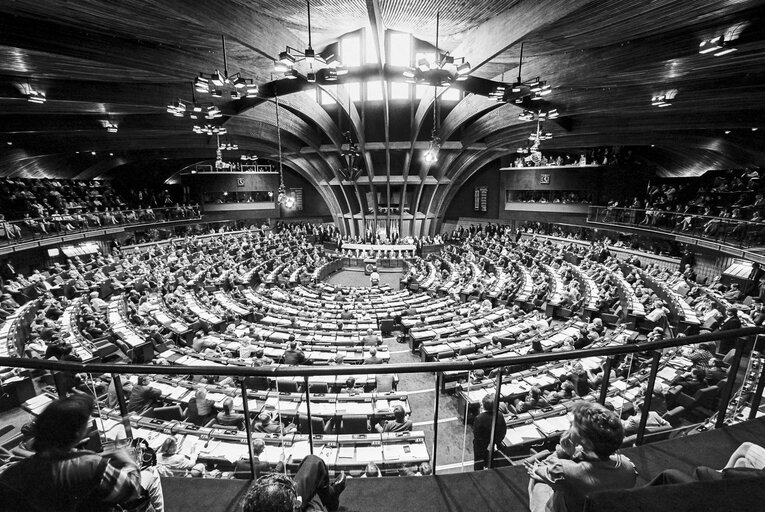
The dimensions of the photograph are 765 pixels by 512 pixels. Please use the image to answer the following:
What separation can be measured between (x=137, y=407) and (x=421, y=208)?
31.3 metres

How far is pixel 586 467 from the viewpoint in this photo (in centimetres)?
209

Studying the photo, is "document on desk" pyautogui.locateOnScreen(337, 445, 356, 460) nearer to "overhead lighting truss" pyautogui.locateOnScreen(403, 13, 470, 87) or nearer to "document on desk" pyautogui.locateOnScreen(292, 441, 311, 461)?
"document on desk" pyautogui.locateOnScreen(292, 441, 311, 461)

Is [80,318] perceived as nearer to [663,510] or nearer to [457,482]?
[457,482]

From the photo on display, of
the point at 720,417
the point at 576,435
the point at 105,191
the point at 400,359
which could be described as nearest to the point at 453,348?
the point at 400,359

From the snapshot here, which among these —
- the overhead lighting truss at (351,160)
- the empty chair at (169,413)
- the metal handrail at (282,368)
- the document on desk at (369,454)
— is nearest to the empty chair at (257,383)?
the empty chair at (169,413)

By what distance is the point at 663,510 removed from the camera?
1294 mm

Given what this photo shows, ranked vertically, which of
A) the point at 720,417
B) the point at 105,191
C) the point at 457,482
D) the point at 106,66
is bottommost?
the point at 457,482

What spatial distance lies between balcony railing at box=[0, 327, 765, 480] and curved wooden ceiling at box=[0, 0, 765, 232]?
8270 millimetres

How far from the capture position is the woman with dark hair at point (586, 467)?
80.2 inches

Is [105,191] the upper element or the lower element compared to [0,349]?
upper

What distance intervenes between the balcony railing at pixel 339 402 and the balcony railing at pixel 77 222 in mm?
16500

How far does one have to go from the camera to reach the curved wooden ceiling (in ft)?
28.1

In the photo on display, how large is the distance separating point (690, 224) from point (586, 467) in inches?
859

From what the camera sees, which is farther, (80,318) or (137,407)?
(80,318)
